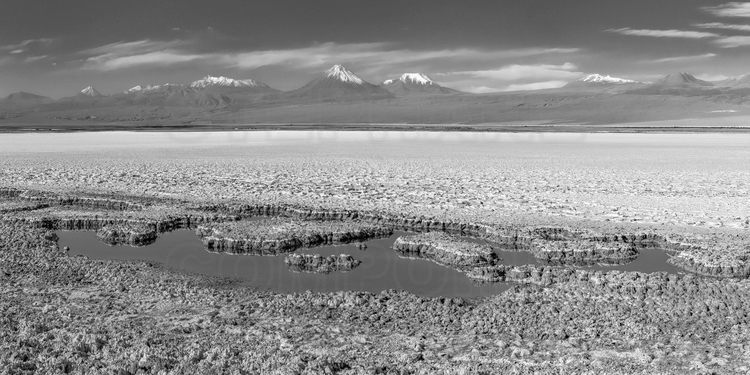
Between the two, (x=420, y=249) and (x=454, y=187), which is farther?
(x=454, y=187)

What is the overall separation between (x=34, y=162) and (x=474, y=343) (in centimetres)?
2202

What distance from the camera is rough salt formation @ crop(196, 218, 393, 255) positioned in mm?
9992

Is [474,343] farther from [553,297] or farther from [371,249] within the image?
[371,249]

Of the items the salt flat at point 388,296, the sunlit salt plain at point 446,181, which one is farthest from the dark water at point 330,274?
the sunlit salt plain at point 446,181

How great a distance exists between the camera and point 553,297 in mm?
7082

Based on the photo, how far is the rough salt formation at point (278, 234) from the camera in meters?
9.99

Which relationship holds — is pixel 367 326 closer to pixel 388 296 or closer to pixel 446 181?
pixel 388 296

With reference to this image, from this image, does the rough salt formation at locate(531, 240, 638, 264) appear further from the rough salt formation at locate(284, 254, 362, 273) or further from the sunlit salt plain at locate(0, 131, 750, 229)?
the rough salt formation at locate(284, 254, 362, 273)

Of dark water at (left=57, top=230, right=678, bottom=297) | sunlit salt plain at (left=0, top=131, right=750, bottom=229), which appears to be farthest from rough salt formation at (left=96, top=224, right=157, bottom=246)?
sunlit salt plain at (left=0, top=131, right=750, bottom=229)

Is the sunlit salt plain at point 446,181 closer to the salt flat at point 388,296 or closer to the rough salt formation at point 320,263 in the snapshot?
the salt flat at point 388,296

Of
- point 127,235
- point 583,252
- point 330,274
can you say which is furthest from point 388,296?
point 127,235

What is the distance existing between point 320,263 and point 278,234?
1652 mm

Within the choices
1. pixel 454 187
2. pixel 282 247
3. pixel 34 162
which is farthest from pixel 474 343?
pixel 34 162

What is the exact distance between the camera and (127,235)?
35.0 ft
